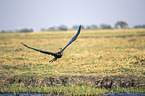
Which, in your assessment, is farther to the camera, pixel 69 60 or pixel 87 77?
pixel 69 60

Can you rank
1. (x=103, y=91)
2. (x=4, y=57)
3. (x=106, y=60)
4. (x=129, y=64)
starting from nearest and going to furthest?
1. (x=103, y=91)
2. (x=129, y=64)
3. (x=106, y=60)
4. (x=4, y=57)

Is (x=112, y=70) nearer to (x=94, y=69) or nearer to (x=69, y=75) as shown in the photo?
(x=94, y=69)

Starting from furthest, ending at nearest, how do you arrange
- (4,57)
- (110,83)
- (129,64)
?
(4,57) < (129,64) < (110,83)

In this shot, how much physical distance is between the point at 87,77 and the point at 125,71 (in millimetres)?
3013

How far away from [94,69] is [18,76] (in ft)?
16.7

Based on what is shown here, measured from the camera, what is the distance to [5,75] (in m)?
13.0

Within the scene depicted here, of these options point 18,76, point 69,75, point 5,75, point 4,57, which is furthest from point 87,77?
point 4,57

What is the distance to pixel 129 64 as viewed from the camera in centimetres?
1580

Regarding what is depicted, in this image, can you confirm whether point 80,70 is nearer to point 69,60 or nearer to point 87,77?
point 87,77

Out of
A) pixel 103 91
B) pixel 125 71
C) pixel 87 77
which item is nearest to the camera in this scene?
pixel 103 91

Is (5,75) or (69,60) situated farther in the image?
(69,60)

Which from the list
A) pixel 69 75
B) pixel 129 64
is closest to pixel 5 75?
pixel 69 75

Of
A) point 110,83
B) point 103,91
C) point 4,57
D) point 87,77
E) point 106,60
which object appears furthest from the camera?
point 4,57

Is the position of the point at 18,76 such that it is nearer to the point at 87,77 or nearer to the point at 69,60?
the point at 87,77
